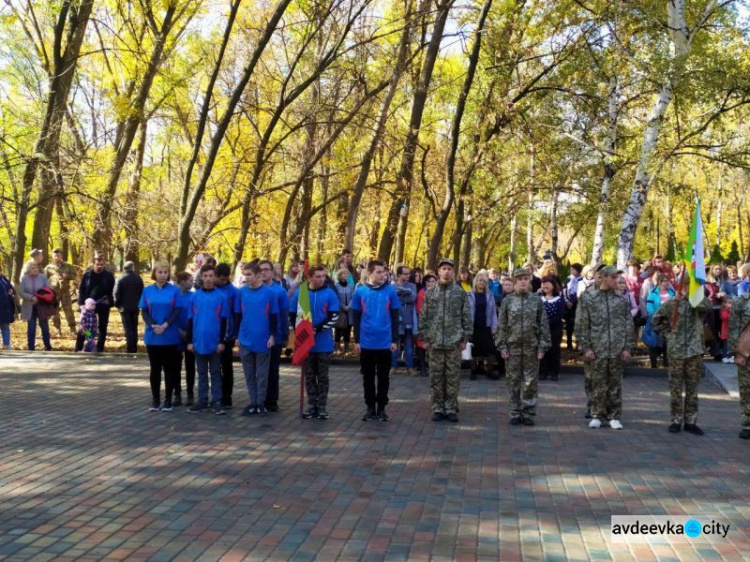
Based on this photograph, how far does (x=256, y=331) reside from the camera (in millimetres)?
10797

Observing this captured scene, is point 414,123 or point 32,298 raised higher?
point 414,123

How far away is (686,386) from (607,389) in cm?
86

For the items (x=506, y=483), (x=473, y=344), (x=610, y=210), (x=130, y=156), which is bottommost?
(x=506, y=483)

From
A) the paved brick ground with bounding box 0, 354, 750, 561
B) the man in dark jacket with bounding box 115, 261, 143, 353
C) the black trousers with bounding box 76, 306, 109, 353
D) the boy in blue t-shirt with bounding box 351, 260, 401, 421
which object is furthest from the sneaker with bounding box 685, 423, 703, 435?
the black trousers with bounding box 76, 306, 109, 353

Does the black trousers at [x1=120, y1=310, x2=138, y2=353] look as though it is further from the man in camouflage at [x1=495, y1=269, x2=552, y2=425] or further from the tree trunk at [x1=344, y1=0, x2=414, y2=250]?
the man in camouflage at [x1=495, y1=269, x2=552, y2=425]

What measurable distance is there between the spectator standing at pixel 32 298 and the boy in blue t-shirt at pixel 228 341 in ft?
25.9

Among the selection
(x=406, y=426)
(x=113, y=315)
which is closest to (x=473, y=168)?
(x=406, y=426)

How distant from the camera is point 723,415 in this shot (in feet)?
36.8

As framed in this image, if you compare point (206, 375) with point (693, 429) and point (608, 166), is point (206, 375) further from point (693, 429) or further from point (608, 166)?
point (608, 166)

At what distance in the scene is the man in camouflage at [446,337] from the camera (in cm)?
1064

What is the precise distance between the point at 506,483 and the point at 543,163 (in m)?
16.0

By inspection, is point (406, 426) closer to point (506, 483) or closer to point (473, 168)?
point (506, 483)

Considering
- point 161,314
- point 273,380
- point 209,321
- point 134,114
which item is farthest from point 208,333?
point 134,114

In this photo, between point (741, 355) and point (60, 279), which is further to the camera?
point (60, 279)
